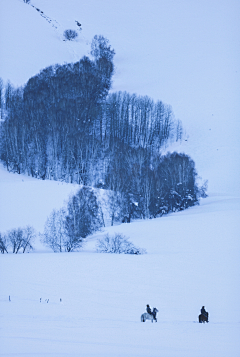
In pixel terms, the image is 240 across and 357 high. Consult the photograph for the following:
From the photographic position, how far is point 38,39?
3676 inches

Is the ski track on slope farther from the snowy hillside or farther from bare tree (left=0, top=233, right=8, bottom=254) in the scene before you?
bare tree (left=0, top=233, right=8, bottom=254)

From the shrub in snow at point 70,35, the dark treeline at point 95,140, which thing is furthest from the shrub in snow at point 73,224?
the shrub in snow at point 70,35

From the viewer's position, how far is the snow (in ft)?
24.8

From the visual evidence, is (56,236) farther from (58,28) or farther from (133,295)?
(58,28)

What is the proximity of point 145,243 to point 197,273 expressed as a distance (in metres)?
7.04

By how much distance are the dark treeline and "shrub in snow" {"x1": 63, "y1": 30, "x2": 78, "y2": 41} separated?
3302 cm

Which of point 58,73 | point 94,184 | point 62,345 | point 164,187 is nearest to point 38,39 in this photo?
point 58,73

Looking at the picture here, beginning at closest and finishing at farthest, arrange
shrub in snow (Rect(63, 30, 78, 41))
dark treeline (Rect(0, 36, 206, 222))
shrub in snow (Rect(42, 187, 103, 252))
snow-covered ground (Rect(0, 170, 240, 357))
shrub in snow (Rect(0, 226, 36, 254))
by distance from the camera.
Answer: snow-covered ground (Rect(0, 170, 240, 357))
shrub in snow (Rect(0, 226, 36, 254))
shrub in snow (Rect(42, 187, 103, 252))
dark treeline (Rect(0, 36, 206, 222))
shrub in snow (Rect(63, 30, 78, 41))

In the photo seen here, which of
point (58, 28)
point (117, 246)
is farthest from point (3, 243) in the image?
point (58, 28)

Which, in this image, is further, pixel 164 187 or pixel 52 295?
pixel 164 187

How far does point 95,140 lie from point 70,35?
214 feet

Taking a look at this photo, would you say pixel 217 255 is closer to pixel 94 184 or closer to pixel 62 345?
pixel 62 345

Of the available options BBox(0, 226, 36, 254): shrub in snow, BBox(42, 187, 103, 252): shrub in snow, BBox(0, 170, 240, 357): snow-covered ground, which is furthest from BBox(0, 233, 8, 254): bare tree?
BBox(42, 187, 103, 252): shrub in snow

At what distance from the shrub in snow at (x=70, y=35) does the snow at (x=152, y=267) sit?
2110 cm
